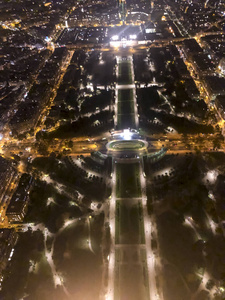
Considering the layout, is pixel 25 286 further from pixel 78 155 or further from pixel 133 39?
pixel 133 39

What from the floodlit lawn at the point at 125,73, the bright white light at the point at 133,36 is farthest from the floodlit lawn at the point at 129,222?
the bright white light at the point at 133,36

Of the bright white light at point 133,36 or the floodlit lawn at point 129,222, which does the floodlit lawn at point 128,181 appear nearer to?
the floodlit lawn at point 129,222

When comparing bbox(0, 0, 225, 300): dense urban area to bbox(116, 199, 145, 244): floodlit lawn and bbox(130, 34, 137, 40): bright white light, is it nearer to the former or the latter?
bbox(116, 199, 145, 244): floodlit lawn

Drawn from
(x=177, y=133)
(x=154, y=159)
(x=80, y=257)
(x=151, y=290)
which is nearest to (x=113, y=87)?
(x=177, y=133)

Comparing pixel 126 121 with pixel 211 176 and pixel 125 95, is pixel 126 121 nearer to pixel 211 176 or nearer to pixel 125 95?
pixel 125 95

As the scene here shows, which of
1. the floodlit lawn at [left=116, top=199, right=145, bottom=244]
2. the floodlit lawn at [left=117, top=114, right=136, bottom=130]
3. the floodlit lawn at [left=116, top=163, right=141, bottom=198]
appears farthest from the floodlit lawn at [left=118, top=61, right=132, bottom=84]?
the floodlit lawn at [left=116, top=199, right=145, bottom=244]

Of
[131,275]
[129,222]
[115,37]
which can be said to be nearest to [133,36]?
[115,37]
